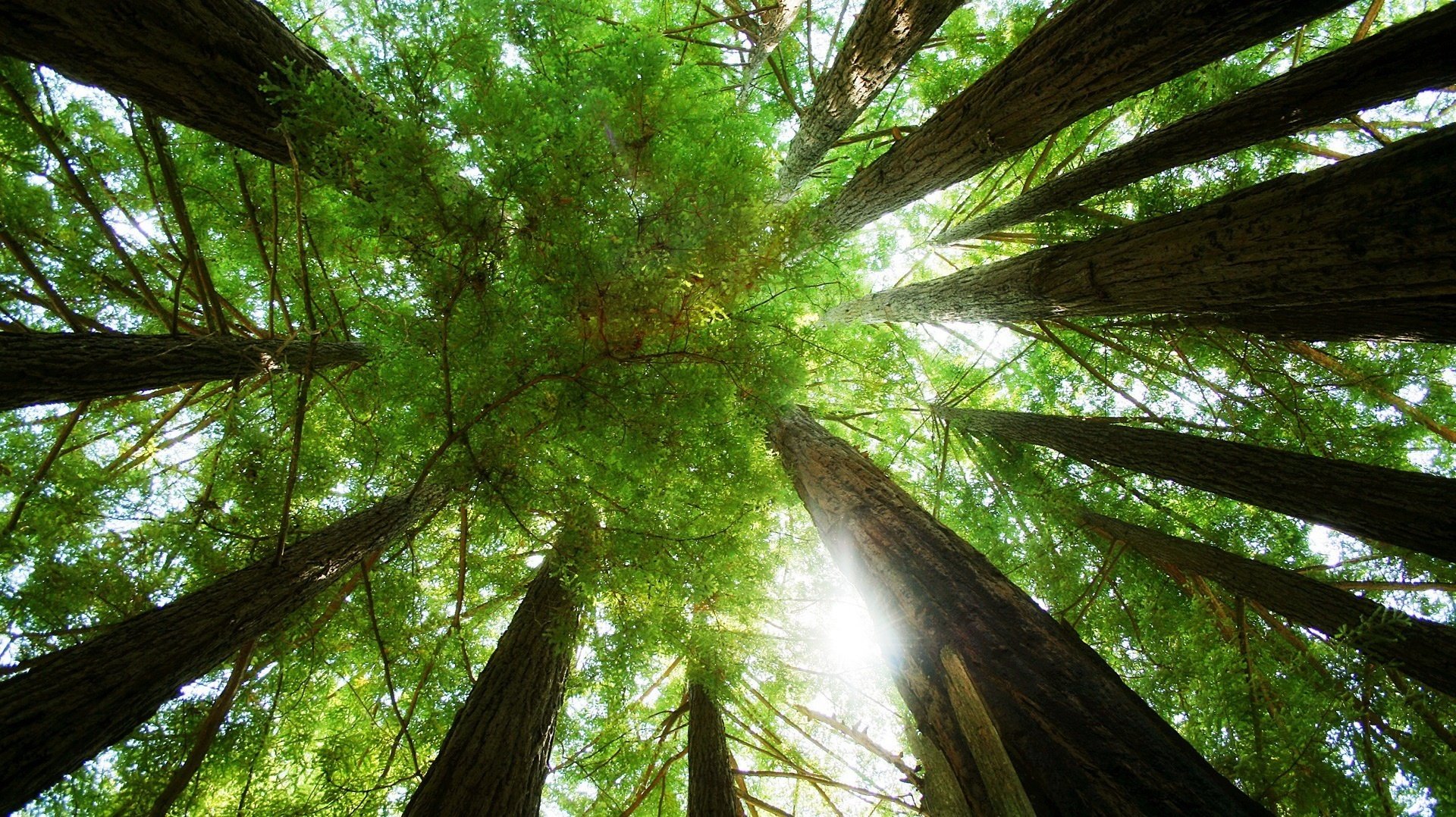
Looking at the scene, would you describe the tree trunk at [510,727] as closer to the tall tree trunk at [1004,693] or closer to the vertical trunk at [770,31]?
the tall tree trunk at [1004,693]

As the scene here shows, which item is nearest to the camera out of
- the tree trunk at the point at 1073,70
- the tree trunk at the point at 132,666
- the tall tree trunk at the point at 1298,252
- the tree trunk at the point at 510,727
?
the tall tree trunk at the point at 1298,252

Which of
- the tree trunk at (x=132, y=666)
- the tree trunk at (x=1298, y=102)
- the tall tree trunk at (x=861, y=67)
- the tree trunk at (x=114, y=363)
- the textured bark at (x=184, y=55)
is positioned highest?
the tall tree trunk at (x=861, y=67)

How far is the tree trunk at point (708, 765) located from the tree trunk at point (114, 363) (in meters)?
3.16

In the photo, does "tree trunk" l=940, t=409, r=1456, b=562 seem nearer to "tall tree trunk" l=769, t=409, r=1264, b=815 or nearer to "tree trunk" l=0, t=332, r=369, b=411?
"tall tree trunk" l=769, t=409, r=1264, b=815

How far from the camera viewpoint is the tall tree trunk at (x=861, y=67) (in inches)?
138

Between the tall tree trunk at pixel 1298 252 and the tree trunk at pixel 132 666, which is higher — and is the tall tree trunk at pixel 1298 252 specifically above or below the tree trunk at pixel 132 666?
above

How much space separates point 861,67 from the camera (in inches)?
152

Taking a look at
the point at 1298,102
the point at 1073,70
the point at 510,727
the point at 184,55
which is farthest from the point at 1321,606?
the point at 184,55

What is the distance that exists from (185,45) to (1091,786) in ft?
13.2

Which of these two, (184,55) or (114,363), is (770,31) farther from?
(114,363)

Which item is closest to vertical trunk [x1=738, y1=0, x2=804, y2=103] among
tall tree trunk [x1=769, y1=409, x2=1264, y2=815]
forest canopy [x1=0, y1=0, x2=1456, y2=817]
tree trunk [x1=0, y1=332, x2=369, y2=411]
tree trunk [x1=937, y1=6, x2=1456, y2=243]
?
forest canopy [x1=0, y1=0, x2=1456, y2=817]

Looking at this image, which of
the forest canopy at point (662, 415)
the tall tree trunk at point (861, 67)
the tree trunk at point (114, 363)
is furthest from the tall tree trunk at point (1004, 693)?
the tall tree trunk at point (861, 67)

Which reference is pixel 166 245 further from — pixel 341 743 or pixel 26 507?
pixel 341 743

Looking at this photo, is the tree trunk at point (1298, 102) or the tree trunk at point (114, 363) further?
the tree trunk at point (114, 363)
